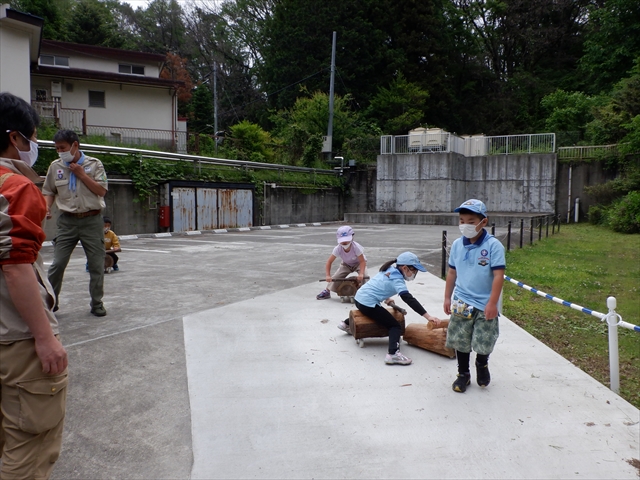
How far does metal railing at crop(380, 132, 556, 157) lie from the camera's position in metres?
29.2

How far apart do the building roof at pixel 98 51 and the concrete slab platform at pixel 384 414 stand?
91.9 feet

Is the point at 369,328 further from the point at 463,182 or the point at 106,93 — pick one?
the point at 463,182

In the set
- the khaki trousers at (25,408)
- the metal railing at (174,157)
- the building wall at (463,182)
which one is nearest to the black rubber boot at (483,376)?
the khaki trousers at (25,408)

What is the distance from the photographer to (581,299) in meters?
8.41

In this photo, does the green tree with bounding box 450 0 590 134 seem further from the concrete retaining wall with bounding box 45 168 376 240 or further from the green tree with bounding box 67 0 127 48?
the green tree with bounding box 67 0 127 48

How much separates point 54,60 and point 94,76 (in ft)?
12.9

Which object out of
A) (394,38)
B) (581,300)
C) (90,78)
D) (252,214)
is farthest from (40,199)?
(394,38)

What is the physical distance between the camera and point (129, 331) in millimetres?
5340

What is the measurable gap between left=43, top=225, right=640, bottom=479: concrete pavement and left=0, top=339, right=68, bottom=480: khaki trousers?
895 millimetres

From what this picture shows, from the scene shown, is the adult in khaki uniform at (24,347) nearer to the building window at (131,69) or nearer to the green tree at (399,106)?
the building window at (131,69)

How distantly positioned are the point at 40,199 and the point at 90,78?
27.6 m

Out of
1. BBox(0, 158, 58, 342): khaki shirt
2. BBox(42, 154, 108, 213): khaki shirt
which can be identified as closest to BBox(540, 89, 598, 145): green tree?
BBox(42, 154, 108, 213): khaki shirt

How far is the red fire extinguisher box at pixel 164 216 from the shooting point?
18469mm

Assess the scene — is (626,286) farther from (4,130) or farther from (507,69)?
(507,69)
